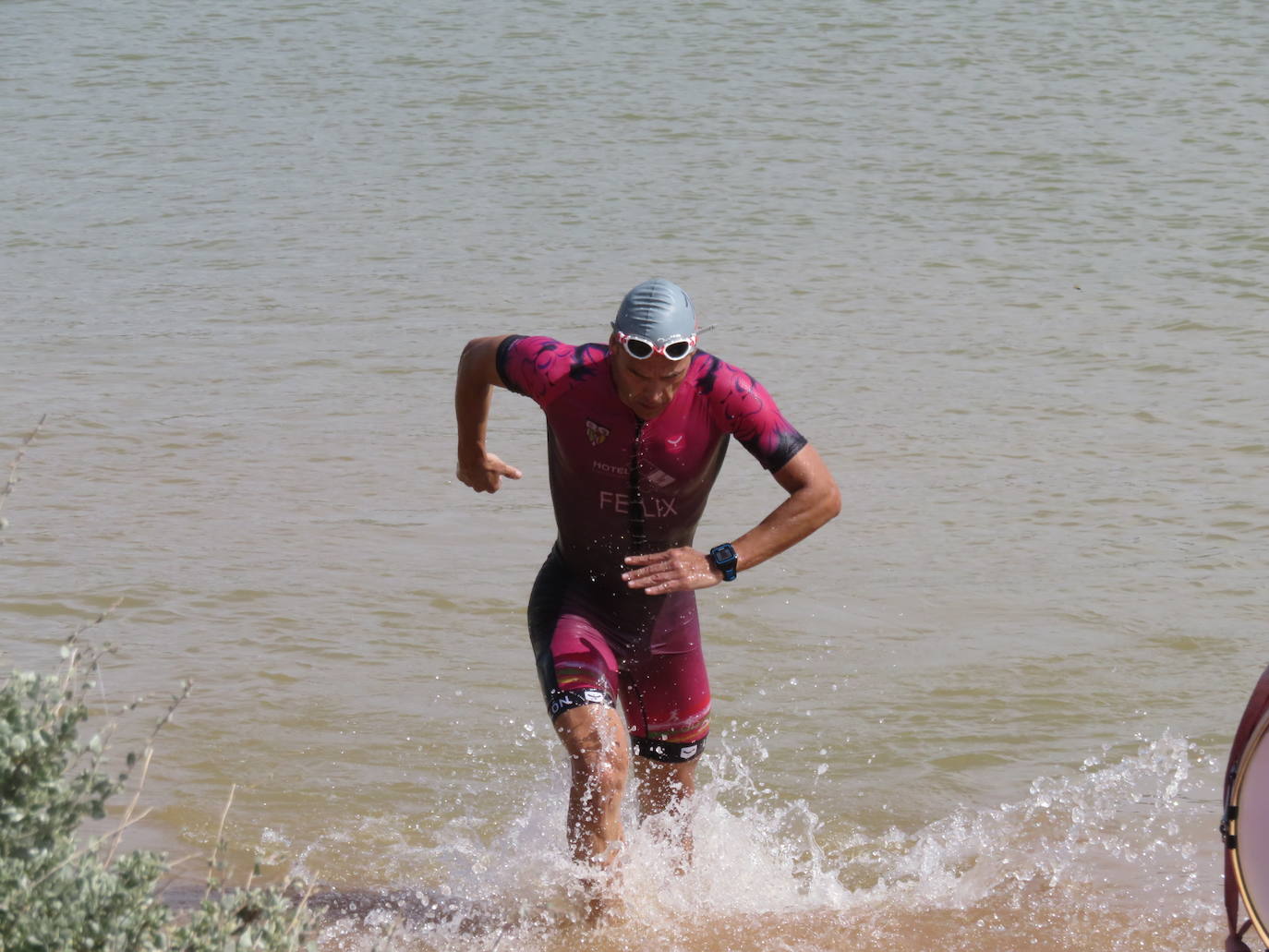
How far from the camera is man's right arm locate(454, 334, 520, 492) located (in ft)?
17.2

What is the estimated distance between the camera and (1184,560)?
27.9 feet

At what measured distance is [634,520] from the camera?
16.9ft

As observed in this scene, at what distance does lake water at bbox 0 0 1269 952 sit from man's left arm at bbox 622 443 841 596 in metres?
1.07

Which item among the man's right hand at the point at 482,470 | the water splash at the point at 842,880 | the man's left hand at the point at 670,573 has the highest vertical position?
the man's left hand at the point at 670,573

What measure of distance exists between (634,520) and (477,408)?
61 cm

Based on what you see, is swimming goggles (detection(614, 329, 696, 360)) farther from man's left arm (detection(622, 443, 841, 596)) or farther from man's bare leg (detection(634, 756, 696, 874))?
man's bare leg (detection(634, 756, 696, 874))

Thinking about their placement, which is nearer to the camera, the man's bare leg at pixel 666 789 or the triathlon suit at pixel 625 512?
the triathlon suit at pixel 625 512

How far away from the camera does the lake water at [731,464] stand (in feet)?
19.5

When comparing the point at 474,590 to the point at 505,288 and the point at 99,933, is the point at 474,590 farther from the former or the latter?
the point at 505,288

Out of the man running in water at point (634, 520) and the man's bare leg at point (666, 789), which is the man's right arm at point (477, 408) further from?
the man's bare leg at point (666, 789)

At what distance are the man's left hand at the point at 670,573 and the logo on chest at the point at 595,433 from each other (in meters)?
0.41

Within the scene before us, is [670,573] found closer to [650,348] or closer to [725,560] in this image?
[725,560]

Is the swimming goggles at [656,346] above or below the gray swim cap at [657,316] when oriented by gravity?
below

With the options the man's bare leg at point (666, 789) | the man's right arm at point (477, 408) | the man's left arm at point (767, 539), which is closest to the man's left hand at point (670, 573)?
the man's left arm at point (767, 539)
